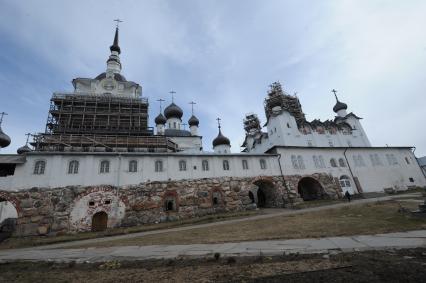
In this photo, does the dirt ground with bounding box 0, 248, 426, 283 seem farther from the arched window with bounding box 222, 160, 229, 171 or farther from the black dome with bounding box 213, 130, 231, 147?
the black dome with bounding box 213, 130, 231, 147

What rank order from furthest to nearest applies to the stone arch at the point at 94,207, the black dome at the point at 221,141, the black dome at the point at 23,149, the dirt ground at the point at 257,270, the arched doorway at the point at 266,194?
the black dome at the point at 221,141 → the black dome at the point at 23,149 → the arched doorway at the point at 266,194 → the stone arch at the point at 94,207 → the dirt ground at the point at 257,270

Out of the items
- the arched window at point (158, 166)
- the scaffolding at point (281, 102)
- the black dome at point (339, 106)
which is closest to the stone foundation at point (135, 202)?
the arched window at point (158, 166)

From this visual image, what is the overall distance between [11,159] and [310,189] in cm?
3239

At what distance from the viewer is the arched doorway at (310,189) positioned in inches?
1066

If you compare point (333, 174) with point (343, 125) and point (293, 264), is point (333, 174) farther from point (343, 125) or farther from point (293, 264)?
point (293, 264)

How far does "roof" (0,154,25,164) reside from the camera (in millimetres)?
18156

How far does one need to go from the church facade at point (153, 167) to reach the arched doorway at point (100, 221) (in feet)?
0.26

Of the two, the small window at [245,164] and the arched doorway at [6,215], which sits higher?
the small window at [245,164]

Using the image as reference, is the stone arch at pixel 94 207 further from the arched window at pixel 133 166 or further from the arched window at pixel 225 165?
the arched window at pixel 225 165

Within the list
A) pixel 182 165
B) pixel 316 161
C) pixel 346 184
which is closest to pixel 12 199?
pixel 182 165

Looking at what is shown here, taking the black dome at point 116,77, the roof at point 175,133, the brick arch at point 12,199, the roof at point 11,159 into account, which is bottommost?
the brick arch at point 12,199

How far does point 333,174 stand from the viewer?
2802 cm

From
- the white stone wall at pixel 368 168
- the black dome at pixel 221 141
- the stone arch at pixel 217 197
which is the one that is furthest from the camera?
the black dome at pixel 221 141

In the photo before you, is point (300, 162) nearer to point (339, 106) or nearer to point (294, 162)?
point (294, 162)
